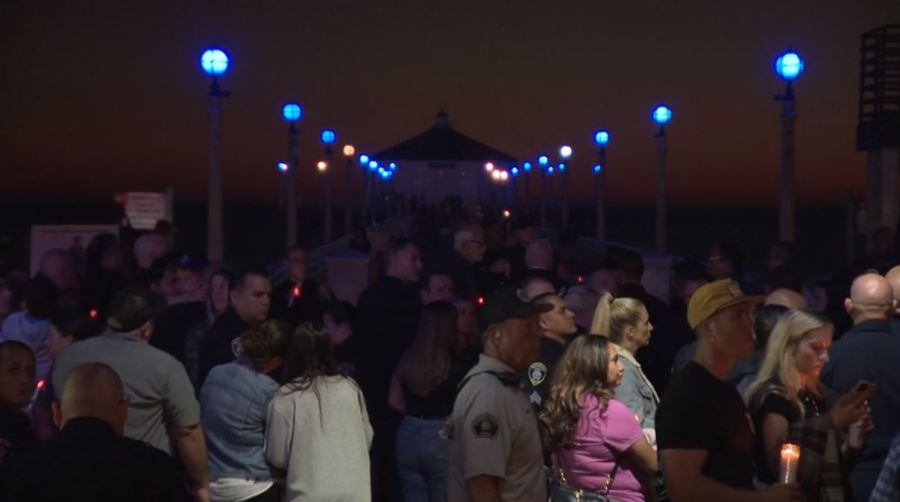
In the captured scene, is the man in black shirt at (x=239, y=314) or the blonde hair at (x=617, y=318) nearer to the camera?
the blonde hair at (x=617, y=318)

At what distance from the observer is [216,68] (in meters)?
16.7

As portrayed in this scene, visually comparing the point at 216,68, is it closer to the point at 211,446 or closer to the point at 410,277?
the point at 410,277

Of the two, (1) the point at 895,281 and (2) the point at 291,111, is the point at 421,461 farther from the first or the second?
(2) the point at 291,111

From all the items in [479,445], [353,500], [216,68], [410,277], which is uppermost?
[216,68]

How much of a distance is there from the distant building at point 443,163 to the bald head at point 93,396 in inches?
1826

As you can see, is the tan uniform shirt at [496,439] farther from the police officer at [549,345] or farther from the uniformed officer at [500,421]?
the police officer at [549,345]

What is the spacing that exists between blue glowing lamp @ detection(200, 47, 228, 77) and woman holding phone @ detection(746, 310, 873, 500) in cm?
1134

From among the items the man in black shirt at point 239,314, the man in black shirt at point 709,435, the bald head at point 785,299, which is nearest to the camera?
the man in black shirt at point 709,435

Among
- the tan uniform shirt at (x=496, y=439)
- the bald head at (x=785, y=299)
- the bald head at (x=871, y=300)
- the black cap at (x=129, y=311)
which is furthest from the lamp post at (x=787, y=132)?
the tan uniform shirt at (x=496, y=439)

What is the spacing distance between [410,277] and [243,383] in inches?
135

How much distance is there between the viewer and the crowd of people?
5.39m

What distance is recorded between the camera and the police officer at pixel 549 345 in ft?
26.9

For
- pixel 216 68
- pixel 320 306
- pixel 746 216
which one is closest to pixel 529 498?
pixel 320 306

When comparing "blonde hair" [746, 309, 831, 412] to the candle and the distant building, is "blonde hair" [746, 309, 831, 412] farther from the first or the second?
the distant building
